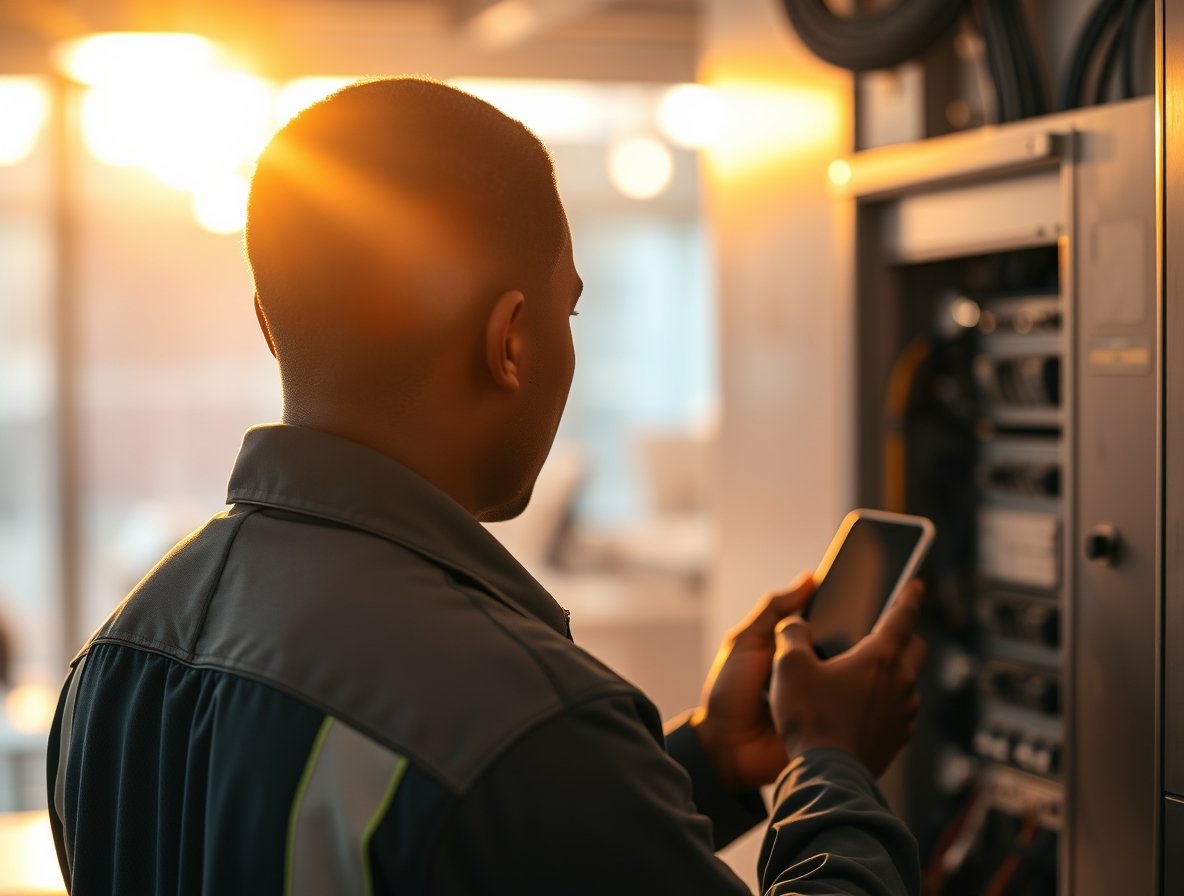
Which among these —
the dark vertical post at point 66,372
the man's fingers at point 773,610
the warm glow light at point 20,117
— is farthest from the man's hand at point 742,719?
the warm glow light at point 20,117

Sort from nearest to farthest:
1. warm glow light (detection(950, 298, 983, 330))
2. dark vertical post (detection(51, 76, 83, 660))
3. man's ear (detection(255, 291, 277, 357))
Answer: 1. man's ear (detection(255, 291, 277, 357))
2. warm glow light (detection(950, 298, 983, 330))
3. dark vertical post (detection(51, 76, 83, 660))

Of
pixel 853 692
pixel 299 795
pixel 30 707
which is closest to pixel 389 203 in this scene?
pixel 299 795

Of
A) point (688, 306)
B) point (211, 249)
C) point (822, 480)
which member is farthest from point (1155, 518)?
point (688, 306)

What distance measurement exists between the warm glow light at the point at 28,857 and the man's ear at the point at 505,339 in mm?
1153

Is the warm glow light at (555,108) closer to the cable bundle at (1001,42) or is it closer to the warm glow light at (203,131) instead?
the warm glow light at (203,131)

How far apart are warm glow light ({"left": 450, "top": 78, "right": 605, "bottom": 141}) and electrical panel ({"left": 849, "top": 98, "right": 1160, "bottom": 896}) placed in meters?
4.40

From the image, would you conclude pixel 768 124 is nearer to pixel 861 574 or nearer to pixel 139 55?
pixel 861 574

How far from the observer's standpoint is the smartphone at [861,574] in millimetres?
1444

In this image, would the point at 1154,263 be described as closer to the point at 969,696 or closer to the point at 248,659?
the point at 969,696

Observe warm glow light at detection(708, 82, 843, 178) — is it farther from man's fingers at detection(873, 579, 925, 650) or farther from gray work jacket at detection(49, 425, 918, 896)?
gray work jacket at detection(49, 425, 918, 896)

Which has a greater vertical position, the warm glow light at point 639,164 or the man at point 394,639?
A: the warm glow light at point 639,164

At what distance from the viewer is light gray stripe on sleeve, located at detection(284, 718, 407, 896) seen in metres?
0.78

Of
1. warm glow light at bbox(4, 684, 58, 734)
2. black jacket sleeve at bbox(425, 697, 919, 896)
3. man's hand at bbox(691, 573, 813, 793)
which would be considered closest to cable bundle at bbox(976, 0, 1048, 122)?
man's hand at bbox(691, 573, 813, 793)

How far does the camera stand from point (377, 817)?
2.55ft
